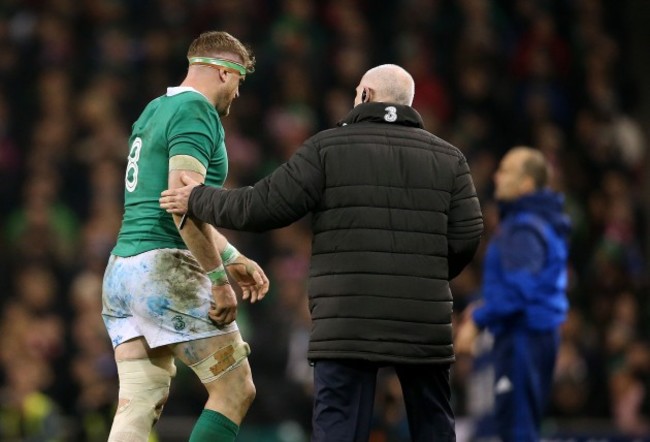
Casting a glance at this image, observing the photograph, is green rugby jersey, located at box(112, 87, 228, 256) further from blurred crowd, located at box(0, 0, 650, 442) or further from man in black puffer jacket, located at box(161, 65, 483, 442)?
blurred crowd, located at box(0, 0, 650, 442)

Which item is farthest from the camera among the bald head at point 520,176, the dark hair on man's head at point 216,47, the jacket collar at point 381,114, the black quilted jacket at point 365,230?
the bald head at point 520,176

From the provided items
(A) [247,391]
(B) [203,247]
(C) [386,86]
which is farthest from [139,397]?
(C) [386,86]

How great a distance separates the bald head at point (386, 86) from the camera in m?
5.74

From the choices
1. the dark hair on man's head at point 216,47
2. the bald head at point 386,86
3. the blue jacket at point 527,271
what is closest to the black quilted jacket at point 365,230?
the bald head at point 386,86

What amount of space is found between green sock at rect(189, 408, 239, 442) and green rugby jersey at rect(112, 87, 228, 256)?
0.75 m

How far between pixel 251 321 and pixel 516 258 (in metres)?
3.83

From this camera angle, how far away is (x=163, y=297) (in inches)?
225

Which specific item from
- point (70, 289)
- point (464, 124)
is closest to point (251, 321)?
point (70, 289)

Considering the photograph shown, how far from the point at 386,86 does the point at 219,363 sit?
4.53ft

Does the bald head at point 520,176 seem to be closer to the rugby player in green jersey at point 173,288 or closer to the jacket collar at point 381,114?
the jacket collar at point 381,114

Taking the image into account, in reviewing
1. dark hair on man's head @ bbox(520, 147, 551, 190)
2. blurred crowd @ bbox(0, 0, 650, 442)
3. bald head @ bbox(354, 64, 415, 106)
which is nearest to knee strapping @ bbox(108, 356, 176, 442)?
bald head @ bbox(354, 64, 415, 106)

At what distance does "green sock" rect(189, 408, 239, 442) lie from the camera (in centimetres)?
570

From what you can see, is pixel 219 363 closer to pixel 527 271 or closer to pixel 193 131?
pixel 193 131

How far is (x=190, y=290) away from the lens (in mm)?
5770
